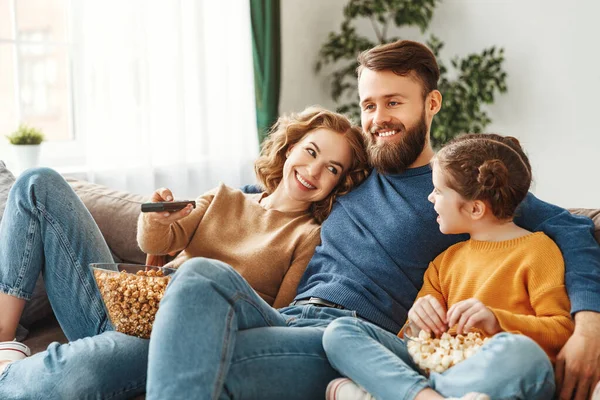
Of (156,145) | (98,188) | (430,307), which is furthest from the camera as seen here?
(156,145)

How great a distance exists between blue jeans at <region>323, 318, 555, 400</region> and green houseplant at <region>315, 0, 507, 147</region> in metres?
2.65

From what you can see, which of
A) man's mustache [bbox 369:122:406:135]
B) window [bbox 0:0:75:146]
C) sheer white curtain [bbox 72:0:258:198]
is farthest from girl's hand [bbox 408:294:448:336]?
window [bbox 0:0:75:146]

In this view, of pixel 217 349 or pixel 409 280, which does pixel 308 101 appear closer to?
pixel 409 280

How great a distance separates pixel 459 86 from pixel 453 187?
251cm

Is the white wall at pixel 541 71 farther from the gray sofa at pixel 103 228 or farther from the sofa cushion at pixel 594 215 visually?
the sofa cushion at pixel 594 215

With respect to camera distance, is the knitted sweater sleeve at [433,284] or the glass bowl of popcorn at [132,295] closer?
the glass bowl of popcorn at [132,295]

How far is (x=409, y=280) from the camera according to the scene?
6.13 feet

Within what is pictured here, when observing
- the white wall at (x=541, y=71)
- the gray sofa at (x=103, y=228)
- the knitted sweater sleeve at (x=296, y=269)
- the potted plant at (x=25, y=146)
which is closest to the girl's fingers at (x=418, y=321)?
the knitted sweater sleeve at (x=296, y=269)

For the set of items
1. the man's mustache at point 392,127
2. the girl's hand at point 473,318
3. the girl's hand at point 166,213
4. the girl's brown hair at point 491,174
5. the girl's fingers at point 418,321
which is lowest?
the girl's fingers at point 418,321

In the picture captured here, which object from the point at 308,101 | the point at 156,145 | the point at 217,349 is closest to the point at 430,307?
the point at 217,349

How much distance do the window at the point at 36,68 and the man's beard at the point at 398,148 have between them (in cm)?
184

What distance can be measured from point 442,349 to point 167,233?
0.88 metres

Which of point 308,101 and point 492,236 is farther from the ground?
point 308,101

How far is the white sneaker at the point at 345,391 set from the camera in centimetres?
145
